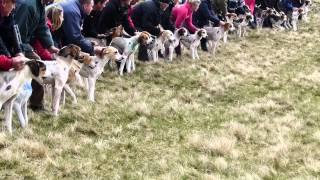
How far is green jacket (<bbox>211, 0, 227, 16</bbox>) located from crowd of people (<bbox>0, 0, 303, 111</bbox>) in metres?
2.98

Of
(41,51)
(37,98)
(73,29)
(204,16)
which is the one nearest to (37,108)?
(37,98)

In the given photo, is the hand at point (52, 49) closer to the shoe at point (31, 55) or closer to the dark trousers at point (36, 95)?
the shoe at point (31, 55)

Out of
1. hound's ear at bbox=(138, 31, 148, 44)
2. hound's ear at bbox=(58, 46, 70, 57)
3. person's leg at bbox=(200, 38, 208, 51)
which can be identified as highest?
hound's ear at bbox=(58, 46, 70, 57)

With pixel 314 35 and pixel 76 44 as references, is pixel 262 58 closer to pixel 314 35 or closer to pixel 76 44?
pixel 314 35

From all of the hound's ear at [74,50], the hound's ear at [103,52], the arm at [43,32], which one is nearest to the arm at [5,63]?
the arm at [43,32]

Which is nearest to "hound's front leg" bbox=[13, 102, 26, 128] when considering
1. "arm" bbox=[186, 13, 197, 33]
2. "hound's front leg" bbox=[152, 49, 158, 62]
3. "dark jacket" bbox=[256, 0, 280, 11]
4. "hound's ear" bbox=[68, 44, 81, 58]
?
"hound's ear" bbox=[68, 44, 81, 58]

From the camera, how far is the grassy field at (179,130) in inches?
298

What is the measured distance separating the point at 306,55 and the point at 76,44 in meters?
13.0

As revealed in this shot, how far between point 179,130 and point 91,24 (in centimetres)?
400

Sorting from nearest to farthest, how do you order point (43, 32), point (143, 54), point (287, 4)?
point (43, 32) < point (143, 54) < point (287, 4)

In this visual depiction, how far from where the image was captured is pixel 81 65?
10.9 m

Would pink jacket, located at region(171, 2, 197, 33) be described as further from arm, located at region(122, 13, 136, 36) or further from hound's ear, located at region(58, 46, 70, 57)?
hound's ear, located at region(58, 46, 70, 57)

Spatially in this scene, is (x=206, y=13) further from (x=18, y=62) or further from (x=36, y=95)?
(x=18, y=62)

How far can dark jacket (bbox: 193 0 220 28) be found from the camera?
18.9m
